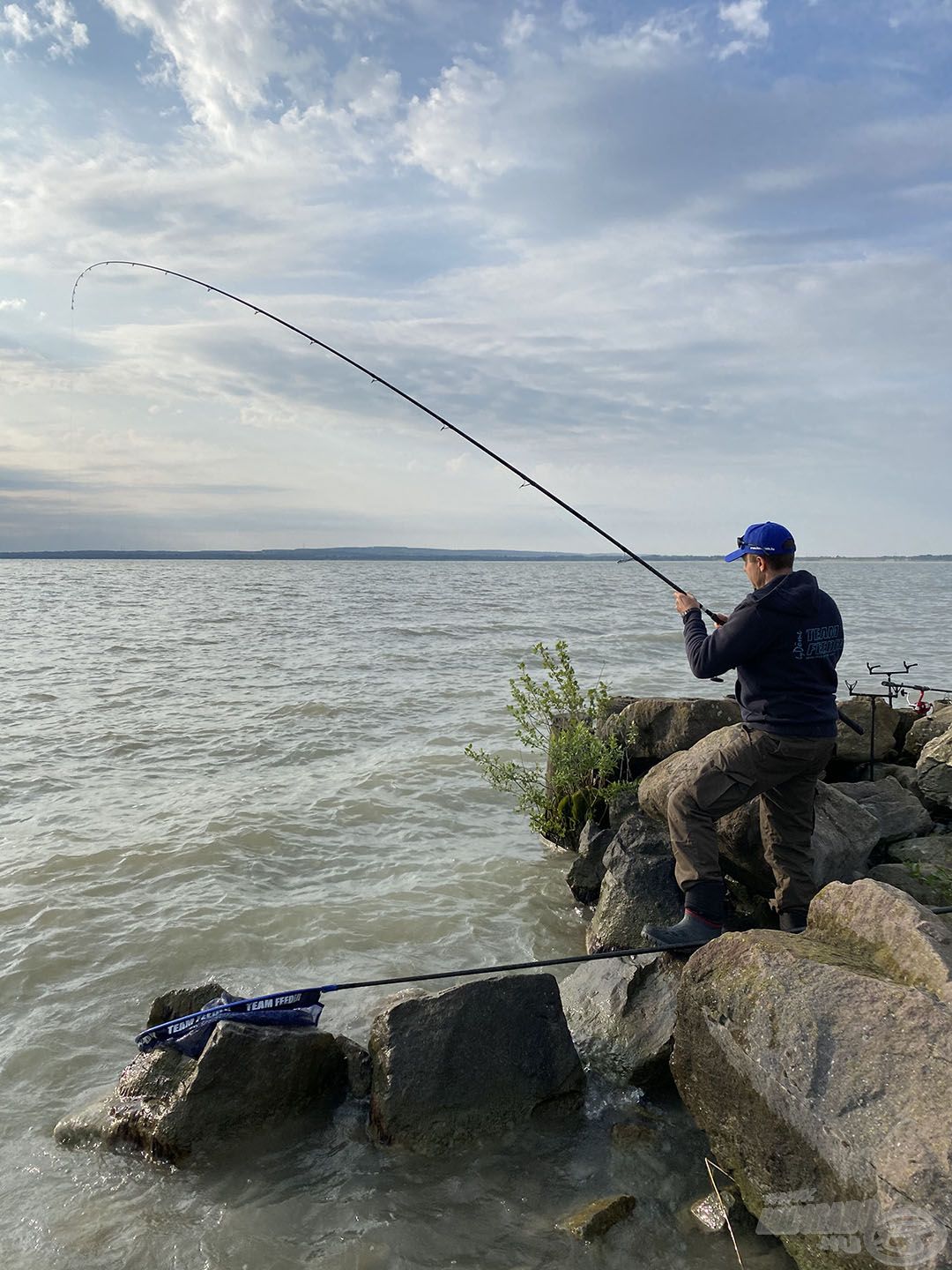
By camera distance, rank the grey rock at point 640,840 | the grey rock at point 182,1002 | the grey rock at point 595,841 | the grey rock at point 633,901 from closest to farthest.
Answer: the grey rock at point 182,1002, the grey rock at point 633,901, the grey rock at point 640,840, the grey rock at point 595,841

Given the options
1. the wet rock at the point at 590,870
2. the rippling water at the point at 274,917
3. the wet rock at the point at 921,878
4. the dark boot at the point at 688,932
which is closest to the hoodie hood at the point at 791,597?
the dark boot at the point at 688,932

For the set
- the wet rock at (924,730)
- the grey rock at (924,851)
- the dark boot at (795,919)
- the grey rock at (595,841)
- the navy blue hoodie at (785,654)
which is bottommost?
the grey rock at (595,841)

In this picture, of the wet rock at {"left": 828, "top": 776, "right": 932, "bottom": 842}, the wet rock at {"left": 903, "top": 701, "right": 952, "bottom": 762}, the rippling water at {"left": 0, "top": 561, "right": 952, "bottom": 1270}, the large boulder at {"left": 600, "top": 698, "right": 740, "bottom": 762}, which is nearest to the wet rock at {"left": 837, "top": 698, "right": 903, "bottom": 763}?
the wet rock at {"left": 903, "top": 701, "right": 952, "bottom": 762}

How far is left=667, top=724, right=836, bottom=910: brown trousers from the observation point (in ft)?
17.3

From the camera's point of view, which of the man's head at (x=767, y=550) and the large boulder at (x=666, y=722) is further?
the large boulder at (x=666, y=722)

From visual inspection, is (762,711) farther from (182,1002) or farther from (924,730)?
(924,730)

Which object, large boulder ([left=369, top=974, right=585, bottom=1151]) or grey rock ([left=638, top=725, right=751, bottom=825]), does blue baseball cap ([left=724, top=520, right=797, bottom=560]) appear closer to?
grey rock ([left=638, top=725, right=751, bottom=825])

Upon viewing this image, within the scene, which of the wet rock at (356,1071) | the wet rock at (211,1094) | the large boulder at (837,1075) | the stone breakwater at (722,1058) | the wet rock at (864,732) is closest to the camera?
the large boulder at (837,1075)

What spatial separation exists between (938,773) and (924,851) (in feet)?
5.07

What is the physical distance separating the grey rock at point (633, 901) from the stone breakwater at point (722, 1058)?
14 millimetres

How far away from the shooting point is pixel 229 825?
30.4ft

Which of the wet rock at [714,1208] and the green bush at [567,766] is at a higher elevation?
the green bush at [567,766]

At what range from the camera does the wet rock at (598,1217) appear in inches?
150

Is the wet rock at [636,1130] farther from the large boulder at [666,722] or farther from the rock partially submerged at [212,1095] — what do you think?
the large boulder at [666,722]
